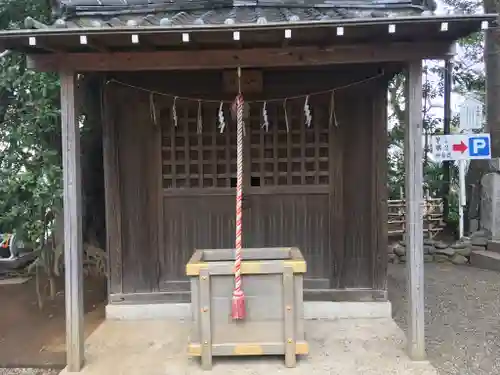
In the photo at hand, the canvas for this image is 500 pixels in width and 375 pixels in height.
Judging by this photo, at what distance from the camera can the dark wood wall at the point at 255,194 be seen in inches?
236

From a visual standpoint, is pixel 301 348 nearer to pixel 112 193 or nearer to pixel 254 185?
pixel 254 185

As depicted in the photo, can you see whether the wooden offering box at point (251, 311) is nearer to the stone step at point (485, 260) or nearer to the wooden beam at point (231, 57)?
the wooden beam at point (231, 57)

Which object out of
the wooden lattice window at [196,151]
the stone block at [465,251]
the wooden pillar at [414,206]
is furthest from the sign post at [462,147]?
the wooden pillar at [414,206]

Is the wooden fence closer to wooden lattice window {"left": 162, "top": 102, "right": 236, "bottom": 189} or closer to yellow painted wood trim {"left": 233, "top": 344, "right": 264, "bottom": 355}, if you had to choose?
wooden lattice window {"left": 162, "top": 102, "right": 236, "bottom": 189}

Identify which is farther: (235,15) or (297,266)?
(235,15)

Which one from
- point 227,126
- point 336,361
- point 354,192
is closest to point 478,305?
Answer: point 354,192

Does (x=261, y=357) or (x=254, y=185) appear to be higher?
(x=254, y=185)

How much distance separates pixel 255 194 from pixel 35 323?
9.76ft

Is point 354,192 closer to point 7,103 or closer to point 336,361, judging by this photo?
point 336,361

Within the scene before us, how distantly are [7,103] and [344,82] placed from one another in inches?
168

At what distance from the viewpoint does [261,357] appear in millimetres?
4719

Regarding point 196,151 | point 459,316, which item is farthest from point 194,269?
→ point 459,316

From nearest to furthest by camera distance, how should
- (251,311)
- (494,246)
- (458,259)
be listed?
(251,311) → (494,246) → (458,259)

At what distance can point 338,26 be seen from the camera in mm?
3848
